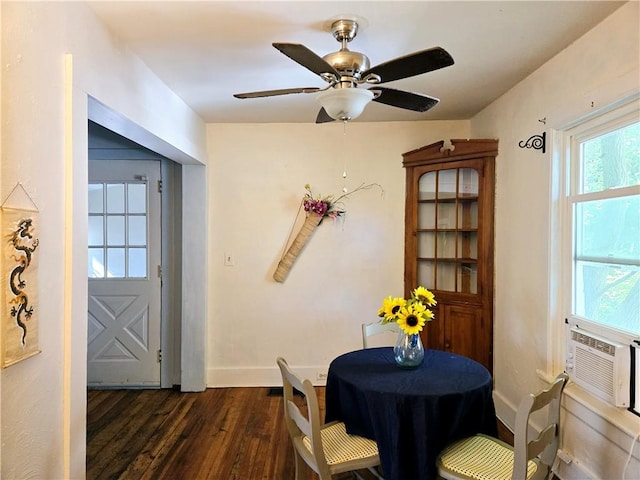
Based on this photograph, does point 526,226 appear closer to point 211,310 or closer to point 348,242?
point 348,242

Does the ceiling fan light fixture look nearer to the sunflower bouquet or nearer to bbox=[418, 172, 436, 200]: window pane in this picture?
the sunflower bouquet

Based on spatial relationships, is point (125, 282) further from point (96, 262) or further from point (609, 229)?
point (609, 229)

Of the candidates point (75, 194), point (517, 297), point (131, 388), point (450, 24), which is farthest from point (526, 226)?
point (131, 388)

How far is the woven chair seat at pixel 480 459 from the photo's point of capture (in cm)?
161

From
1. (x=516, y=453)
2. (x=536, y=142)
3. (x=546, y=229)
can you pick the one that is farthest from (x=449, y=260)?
(x=516, y=453)

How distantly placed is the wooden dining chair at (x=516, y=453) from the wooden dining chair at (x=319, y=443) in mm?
353

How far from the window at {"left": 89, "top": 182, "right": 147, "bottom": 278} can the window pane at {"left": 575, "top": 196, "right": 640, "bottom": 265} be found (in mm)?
3393

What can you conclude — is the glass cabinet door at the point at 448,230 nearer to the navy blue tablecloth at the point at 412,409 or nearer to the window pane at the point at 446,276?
the window pane at the point at 446,276

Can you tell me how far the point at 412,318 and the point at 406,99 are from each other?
44.5 inches

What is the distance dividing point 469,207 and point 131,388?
11.3 ft

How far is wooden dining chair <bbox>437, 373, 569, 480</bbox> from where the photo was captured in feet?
4.86

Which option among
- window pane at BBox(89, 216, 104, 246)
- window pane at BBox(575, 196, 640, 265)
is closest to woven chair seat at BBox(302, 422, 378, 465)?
window pane at BBox(575, 196, 640, 265)

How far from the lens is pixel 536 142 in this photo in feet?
7.76

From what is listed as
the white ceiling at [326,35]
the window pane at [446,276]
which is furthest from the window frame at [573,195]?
the window pane at [446,276]
